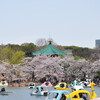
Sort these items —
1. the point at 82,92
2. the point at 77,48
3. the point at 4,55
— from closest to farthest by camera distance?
the point at 82,92 → the point at 4,55 → the point at 77,48

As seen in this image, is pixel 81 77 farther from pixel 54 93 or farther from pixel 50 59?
pixel 54 93

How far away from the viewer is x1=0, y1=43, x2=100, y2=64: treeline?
74.4 m

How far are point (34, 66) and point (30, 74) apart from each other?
246 cm

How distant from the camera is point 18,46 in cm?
11038

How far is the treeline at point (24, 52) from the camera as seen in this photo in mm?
74450

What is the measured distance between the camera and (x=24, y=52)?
8688 centimetres

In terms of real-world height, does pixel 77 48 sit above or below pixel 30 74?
above

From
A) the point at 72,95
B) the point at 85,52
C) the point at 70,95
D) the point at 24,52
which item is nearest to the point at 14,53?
the point at 24,52

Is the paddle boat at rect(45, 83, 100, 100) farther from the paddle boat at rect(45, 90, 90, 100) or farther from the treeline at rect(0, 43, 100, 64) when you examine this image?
the treeline at rect(0, 43, 100, 64)

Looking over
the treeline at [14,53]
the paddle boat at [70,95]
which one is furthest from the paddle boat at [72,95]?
the treeline at [14,53]

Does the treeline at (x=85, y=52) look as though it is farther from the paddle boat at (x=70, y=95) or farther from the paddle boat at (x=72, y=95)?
the paddle boat at (x=70, y=95)

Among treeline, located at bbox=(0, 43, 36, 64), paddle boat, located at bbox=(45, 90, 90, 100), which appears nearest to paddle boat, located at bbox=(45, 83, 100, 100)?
paddle boat, located at bbox=(45, 90, 90, 100)

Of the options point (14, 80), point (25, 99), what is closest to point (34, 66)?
point (14, 80)

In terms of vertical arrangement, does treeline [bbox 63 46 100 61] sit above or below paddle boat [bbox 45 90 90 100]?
above
